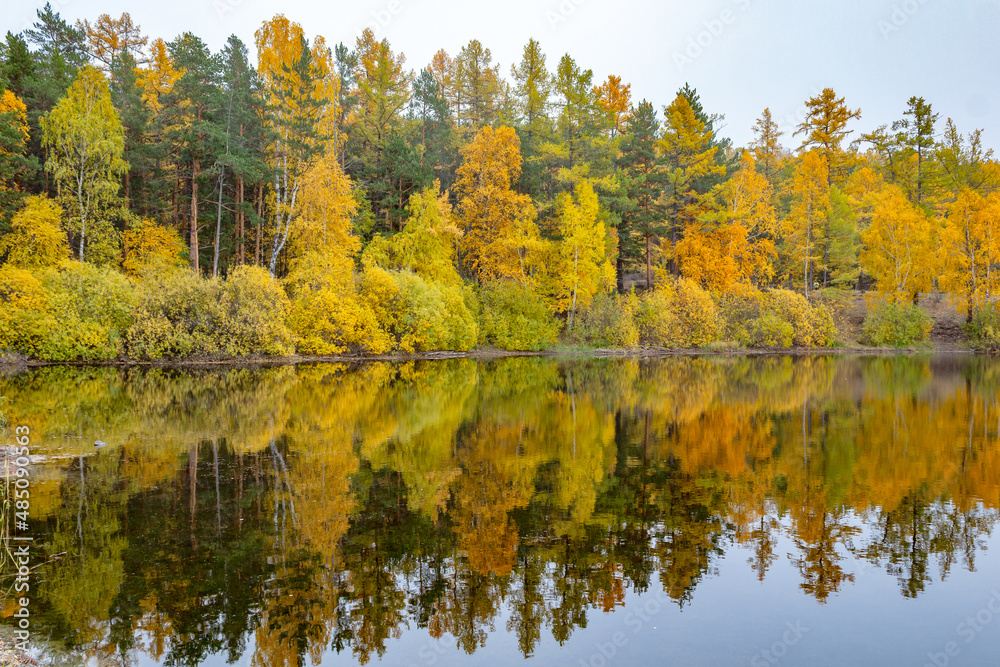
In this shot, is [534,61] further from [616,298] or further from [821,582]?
[821,582]

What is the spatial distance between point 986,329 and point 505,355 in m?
33.0

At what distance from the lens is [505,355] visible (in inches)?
1575

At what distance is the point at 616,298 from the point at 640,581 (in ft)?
123

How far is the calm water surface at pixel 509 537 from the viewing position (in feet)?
19.6

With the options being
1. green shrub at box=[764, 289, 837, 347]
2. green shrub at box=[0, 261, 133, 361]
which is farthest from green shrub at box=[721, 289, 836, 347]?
green shrub at box=[0, 261, 133, 361]

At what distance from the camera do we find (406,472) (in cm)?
1135

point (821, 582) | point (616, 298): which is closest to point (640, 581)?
point (821, 582)

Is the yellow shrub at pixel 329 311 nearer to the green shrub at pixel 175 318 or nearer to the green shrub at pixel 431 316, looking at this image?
the green shrub at pixel 431 316

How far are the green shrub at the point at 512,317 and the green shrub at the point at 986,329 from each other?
2976 cm

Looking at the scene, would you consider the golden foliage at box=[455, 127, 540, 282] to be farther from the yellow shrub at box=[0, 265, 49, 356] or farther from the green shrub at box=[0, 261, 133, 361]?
the yellow shrub at box=[0, 265, 49, 356]

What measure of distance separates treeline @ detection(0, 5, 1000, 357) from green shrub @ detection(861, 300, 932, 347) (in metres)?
0.68

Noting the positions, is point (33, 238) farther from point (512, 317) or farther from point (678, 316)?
point (678, 316)

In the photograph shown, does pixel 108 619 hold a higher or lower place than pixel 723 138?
lower

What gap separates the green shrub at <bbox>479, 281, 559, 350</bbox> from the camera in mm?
41344
